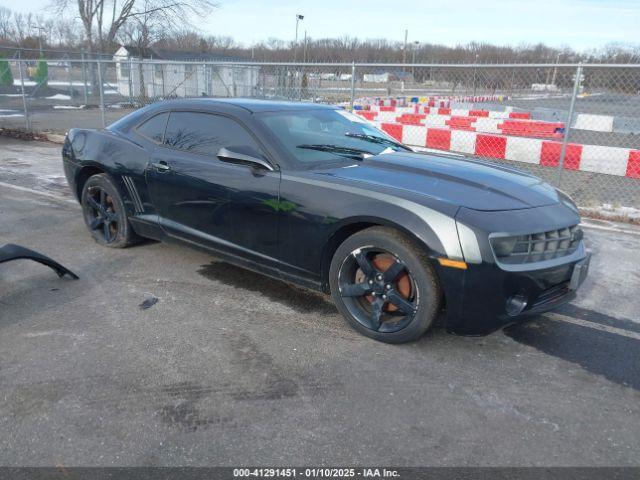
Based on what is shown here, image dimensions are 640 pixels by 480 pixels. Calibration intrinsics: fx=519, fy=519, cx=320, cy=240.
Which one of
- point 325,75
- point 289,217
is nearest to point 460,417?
point 289,217

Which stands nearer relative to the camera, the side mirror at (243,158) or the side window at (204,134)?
the side mirror at (243,158)

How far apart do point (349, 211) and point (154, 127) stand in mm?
2205

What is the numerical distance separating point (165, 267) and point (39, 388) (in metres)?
1.88

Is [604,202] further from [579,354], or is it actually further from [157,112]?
[157,112]

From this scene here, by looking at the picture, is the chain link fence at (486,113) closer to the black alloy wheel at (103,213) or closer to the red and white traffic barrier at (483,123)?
the red and white traffic barrier at (483,123)

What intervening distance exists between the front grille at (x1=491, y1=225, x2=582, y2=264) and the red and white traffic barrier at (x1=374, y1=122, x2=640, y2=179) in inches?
187

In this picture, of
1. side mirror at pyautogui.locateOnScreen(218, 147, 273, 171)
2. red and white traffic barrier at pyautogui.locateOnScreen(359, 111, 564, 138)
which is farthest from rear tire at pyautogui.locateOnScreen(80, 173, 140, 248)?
red and white traffic barrier at pyautogui.locateOnScreen(359, 111, 564, 138)

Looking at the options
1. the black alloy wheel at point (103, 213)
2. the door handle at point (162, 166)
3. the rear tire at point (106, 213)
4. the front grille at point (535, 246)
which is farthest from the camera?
the black alloy wheel at point (103, 213)

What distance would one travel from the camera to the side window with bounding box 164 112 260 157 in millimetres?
3836

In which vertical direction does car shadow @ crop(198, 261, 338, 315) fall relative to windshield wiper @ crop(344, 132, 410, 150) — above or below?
below

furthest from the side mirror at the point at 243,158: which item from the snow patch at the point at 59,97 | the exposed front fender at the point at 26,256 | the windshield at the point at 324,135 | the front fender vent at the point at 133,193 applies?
the snow patch at the point at 59,97

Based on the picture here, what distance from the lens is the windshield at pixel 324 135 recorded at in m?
3.76

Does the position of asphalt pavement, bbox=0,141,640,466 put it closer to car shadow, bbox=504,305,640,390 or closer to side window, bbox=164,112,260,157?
car shadow, bbox=504,305,640,390

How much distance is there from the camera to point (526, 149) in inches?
334
